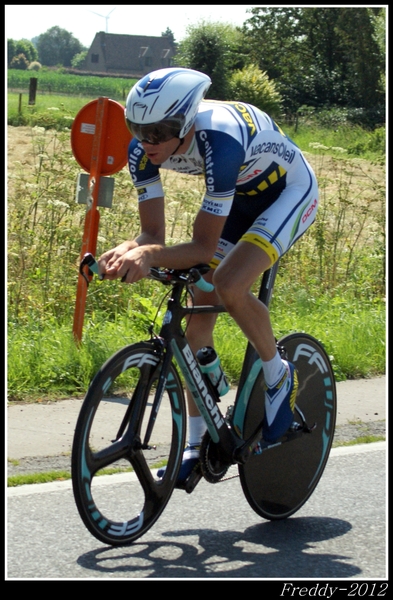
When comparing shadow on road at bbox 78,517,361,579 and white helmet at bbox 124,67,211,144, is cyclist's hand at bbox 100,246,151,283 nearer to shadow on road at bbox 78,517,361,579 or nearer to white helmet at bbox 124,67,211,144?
white helmet at bbox 124,67,211,144

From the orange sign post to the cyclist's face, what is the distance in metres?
3.39

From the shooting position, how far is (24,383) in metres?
6.34

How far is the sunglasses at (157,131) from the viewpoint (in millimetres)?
3627

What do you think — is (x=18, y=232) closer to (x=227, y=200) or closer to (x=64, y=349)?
(x=64, y=349)

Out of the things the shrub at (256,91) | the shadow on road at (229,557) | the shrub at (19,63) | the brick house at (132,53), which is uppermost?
the shrub at (19,63)

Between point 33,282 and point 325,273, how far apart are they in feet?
10.7

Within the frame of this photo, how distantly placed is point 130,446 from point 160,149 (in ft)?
4.13

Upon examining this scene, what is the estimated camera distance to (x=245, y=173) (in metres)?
4.11

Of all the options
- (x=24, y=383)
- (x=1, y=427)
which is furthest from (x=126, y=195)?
(x=1, y=427)

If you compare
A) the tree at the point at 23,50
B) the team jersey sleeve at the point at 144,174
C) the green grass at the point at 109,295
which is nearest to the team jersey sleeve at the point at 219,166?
the team jersey sleeve at the point at 144,174

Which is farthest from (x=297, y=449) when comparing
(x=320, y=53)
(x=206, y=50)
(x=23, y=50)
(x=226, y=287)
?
(x=23, y=50)

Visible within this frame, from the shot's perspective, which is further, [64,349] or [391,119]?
[64,349]

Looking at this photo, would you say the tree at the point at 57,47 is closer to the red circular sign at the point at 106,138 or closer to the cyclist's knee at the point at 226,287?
the red circular sign at the point at 106,138

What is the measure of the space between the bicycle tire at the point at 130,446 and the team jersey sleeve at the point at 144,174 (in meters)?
0.72
